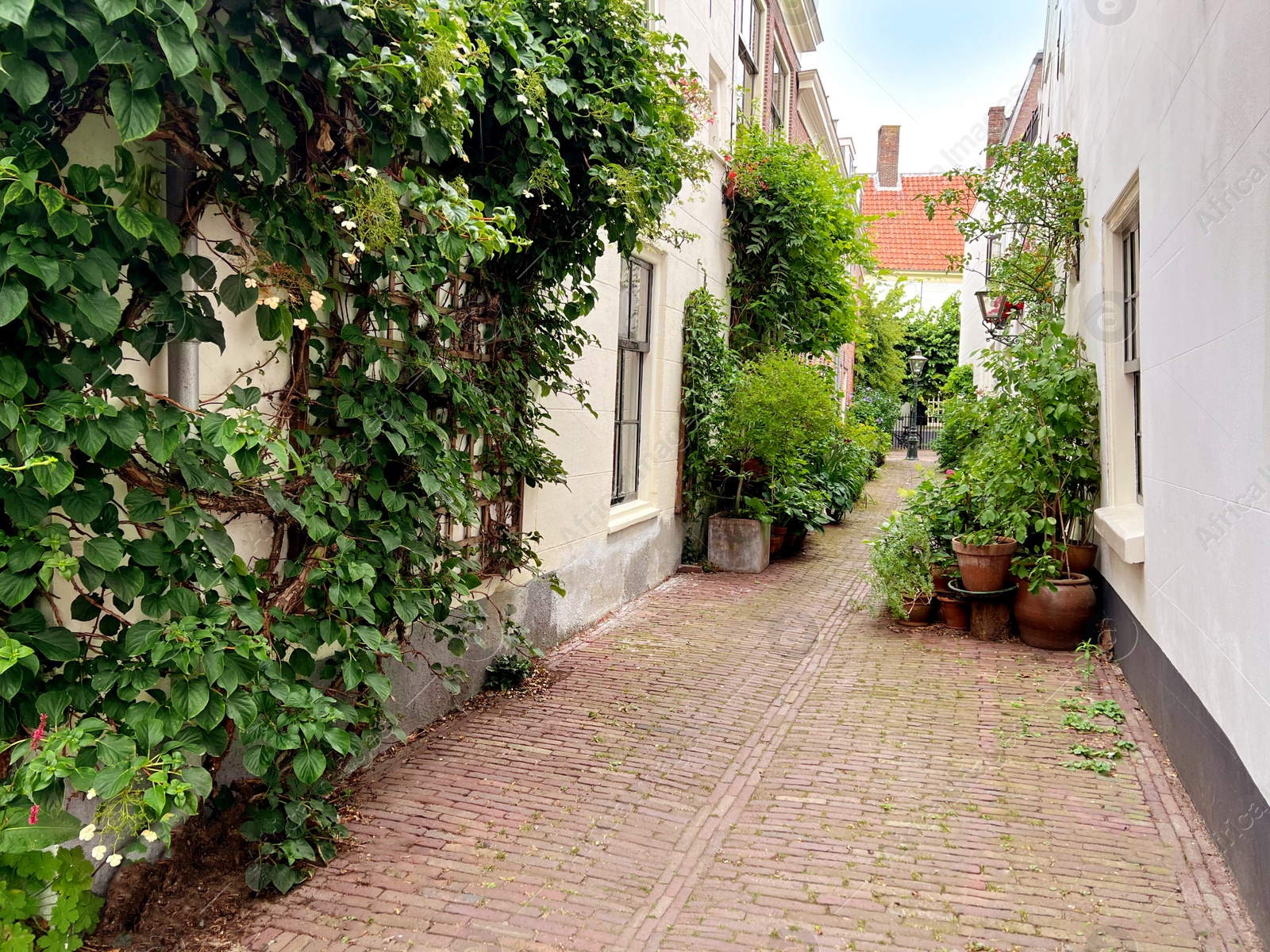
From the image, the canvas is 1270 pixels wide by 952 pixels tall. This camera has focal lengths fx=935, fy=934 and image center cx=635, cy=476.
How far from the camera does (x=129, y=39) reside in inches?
84.2

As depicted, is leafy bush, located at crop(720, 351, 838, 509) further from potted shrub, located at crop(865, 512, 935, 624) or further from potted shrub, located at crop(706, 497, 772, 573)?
potted shrub, located at crop(865, 512, 935, 624)

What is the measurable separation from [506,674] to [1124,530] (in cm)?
364

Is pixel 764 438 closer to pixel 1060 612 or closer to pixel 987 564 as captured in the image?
pixel 987 564

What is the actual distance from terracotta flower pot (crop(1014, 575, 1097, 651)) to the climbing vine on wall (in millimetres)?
4051

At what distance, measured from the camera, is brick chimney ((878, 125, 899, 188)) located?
32219 mm

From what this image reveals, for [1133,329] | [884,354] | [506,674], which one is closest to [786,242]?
[1133,329]

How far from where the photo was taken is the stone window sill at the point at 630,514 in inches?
289

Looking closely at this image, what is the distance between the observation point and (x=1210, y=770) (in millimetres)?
3635

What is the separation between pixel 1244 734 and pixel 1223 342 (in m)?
1.46

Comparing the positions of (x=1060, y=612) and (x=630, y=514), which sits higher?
(x=630, y=514)

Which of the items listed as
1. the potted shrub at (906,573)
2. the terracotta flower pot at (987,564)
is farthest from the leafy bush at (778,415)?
the terracotta flower pot at (987,564)

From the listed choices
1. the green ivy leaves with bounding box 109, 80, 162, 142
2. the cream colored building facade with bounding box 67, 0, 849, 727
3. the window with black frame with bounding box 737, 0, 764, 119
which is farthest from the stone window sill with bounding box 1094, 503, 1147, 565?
the window with black frame with bounding box 737, 0, 764, 119

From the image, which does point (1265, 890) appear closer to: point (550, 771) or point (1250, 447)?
point (1250, 447)

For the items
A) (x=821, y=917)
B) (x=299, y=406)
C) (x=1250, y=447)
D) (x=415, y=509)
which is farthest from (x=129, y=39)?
(x=1250, y=447)
